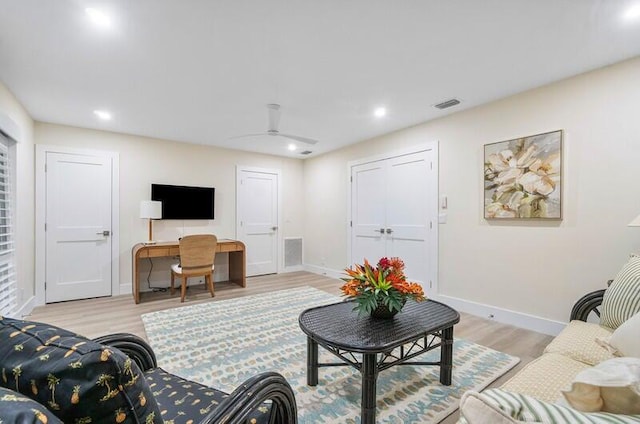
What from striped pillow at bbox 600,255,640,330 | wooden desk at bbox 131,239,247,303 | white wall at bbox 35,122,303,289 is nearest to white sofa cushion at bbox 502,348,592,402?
striped pillow at bbox 600,255,640,330

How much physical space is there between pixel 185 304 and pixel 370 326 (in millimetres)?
2922

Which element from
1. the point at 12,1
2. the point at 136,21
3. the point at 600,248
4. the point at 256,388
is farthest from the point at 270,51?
the point at 600,248

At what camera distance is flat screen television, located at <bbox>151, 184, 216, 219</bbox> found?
15.5ft

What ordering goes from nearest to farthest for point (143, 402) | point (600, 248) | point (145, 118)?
point (143, 402) < point (600, 248) < point (145, 118)

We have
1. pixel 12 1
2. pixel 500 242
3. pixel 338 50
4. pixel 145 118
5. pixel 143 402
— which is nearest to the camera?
pixel 143 402

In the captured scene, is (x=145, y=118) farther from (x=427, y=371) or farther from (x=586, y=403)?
(x=586, y=403)

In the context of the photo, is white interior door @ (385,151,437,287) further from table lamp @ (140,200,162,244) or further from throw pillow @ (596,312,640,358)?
table lamp @ (140,200,162,244)

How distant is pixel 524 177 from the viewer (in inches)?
119

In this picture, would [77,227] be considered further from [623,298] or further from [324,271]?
[623,298]

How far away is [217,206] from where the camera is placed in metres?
5.30

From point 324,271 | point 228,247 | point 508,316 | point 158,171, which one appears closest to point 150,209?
point 158,171


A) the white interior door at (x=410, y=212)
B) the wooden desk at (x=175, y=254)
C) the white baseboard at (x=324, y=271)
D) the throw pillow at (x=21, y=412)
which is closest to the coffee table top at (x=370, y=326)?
the throw pillow at (x=21, y=412)

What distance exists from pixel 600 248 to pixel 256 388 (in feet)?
10.2

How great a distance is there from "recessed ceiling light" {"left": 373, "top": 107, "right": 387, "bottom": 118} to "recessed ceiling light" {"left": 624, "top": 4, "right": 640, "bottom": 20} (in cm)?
202
